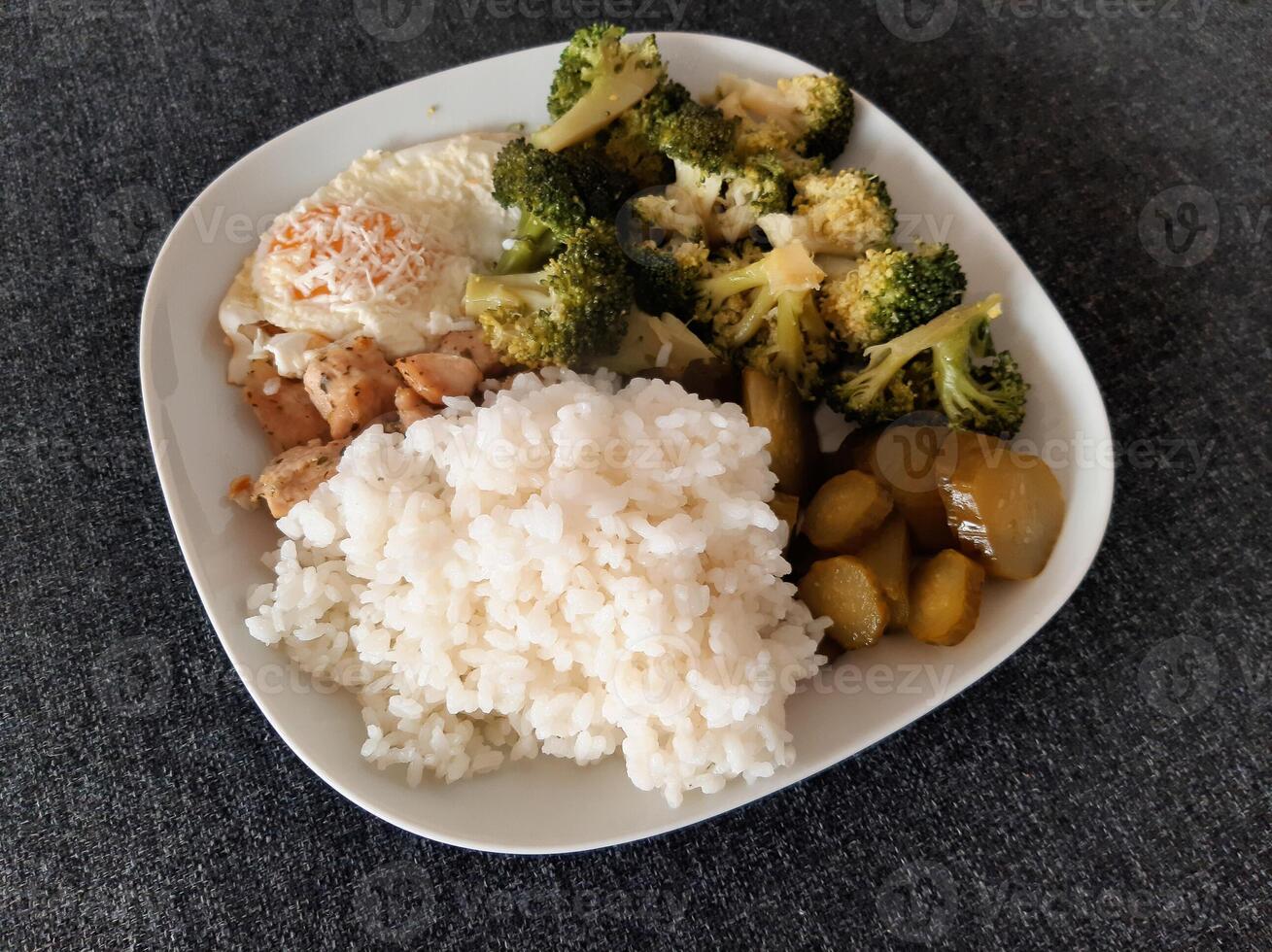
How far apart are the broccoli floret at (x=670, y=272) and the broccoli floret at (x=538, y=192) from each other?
0.18m

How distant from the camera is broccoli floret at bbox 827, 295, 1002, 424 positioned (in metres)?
2.07

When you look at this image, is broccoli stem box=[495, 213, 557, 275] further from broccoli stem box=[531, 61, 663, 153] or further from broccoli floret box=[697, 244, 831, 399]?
broccoli floret box=[697, 244, 831, 399]

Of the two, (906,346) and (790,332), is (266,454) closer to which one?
(790,332)

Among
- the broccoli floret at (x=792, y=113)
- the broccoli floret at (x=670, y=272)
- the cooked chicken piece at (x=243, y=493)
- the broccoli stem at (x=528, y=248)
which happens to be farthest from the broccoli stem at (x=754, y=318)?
the cooked chicken piece at (x=243, y=493)

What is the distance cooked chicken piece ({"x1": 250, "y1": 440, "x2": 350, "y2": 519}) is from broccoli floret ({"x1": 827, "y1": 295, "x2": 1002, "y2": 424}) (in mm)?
1249

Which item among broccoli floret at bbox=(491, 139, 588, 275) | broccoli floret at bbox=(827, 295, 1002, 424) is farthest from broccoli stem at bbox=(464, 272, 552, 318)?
broccoli floret at bbox=(827, 295, 1002, 424)

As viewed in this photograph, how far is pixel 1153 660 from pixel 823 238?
4.57ft

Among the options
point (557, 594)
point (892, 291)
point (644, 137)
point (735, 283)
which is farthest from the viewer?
point (644, 137)

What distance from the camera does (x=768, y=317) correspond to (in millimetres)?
2180

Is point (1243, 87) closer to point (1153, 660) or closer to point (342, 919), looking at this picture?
point (1153, 660)

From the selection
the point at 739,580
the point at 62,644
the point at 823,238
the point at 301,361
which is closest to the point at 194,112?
the point at 301,361

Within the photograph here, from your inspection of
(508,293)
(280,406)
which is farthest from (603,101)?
(280,406)

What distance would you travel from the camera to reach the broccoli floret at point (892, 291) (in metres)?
2.05

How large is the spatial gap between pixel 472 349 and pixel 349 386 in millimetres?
316
